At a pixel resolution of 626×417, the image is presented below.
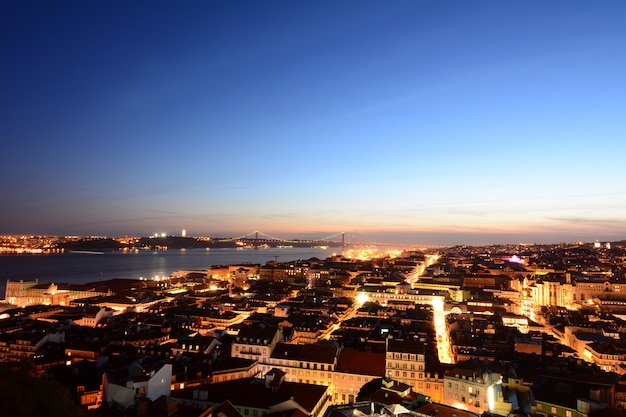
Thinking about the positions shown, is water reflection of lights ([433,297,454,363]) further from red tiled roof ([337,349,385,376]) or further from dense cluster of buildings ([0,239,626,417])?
red tiled roof ([337,349,385,376])

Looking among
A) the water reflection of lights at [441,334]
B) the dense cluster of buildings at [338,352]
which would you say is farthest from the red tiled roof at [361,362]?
the water reflection of lights at [441,334]

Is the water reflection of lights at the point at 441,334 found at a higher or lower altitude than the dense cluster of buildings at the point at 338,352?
lower

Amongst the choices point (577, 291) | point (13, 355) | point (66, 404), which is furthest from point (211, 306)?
point (577, 291)

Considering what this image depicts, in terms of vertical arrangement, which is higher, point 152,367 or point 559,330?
point 152,367

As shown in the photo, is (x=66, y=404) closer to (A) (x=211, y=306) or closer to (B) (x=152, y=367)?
(B) (x=152, y=367)

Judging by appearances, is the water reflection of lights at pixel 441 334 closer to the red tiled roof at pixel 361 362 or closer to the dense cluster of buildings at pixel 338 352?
the dense cluster of buildings at pixel 338 352
